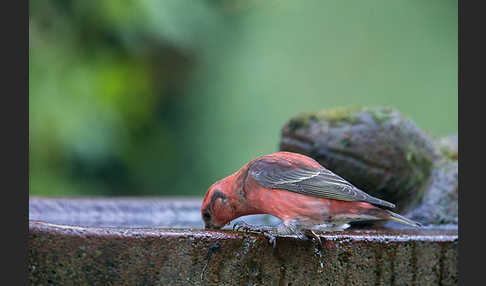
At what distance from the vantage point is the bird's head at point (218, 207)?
429 centimetres

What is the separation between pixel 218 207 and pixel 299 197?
63cm

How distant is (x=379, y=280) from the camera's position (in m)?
3.70

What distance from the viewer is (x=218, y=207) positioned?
431 cm

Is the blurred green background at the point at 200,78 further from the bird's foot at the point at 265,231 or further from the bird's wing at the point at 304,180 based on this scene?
the bird's foot at the point at 265,231

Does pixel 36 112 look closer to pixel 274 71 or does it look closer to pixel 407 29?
pixel 274 71

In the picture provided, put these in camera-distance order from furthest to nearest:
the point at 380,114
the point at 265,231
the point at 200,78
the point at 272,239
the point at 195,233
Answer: the point at 200,78 → the point at 380,114 → the point at 265,231 → the point at 272,239 → the point at 195,233

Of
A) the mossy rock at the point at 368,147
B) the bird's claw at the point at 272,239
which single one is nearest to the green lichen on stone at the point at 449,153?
the mossy rock at the point at 368,147

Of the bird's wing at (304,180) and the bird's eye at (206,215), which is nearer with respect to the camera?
the bird's wing at (304,180)

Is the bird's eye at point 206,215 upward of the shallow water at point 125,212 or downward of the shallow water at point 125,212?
upward

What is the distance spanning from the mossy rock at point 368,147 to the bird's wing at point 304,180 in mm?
1167

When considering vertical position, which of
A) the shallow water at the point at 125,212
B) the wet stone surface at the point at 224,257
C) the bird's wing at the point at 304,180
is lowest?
the shallow water at the point at 125,212

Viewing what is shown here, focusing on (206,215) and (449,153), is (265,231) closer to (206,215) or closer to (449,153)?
(206,215)

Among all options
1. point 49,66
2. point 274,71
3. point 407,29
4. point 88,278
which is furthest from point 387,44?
point 88,278

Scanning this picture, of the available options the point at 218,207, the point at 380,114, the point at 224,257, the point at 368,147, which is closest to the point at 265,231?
the point at 224,257
